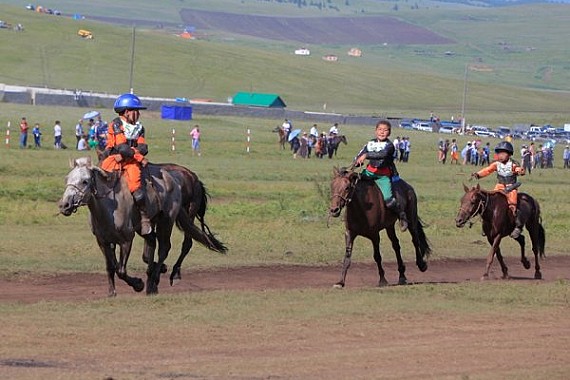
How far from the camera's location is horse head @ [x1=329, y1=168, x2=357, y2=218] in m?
18.2

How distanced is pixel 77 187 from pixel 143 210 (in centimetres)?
140

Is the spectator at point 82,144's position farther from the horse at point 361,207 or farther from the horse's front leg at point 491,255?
the horse at point 361,207

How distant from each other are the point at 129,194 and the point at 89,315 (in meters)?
2.65

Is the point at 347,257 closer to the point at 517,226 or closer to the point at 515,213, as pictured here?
the point at 515,213

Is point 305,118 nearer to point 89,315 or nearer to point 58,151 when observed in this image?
point 58,151

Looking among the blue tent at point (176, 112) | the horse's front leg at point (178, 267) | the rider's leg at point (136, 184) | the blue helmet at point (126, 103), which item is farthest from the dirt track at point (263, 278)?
the blue tent at point (176, 112)

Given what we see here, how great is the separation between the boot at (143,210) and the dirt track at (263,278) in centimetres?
101

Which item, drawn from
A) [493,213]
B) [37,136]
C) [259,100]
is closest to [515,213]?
[493,213]

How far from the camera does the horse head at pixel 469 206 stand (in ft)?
69.6

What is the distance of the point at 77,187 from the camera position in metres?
15.5

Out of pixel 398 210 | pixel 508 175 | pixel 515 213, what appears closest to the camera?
pixel 398 210

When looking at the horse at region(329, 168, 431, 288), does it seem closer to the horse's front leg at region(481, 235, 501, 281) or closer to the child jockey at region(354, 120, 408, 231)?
the child jockey at region(354, 120, 408, 231)

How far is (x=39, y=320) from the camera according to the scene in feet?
45.1

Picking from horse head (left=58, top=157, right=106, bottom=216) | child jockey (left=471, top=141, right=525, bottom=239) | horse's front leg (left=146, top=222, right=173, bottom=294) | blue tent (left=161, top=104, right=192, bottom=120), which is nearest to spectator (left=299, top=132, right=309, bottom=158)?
blue tent (left=161, top=104, right=192, bottom=120)
